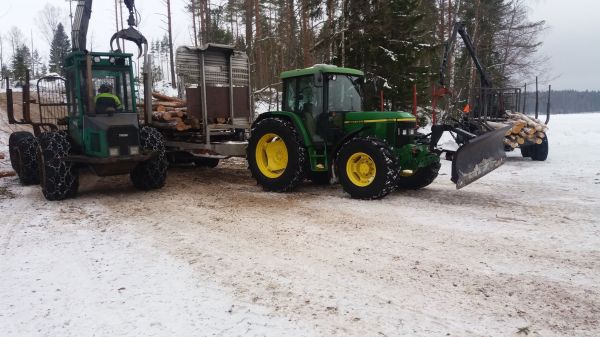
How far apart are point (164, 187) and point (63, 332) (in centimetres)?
567

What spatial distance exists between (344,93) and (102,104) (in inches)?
164

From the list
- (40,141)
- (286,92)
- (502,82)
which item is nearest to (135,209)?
(40,141)

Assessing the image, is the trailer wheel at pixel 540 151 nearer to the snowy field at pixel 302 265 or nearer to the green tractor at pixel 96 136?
the snowy field at pixel 302 265

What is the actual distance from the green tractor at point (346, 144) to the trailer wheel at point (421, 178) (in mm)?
18

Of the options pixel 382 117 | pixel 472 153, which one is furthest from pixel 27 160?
pixel 472 153

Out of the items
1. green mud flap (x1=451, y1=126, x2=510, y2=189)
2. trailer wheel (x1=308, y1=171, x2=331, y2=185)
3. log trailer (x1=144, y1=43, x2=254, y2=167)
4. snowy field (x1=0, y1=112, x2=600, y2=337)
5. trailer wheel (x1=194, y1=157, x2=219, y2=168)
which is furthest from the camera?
trailer wheel (x1=194, y1=157, x2=219, y2=168)

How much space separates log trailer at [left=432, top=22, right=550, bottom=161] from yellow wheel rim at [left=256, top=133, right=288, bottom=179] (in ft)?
17.0

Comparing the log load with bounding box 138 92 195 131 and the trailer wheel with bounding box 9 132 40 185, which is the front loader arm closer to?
the log load with bounding box 138 92 195 131

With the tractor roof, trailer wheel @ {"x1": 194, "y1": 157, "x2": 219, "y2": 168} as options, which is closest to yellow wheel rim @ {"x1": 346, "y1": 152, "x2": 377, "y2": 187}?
the tractor roof

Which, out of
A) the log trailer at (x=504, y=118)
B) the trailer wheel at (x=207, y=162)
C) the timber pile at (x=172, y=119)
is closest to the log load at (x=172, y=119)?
the timber pile at (x=172, y=119)

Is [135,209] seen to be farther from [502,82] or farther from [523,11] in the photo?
[523,11]

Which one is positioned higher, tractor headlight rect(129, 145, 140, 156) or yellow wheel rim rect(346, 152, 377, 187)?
tractor headlight rect(129, 145, 140, 156)

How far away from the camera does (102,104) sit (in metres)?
7.81

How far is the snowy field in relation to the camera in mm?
3363
